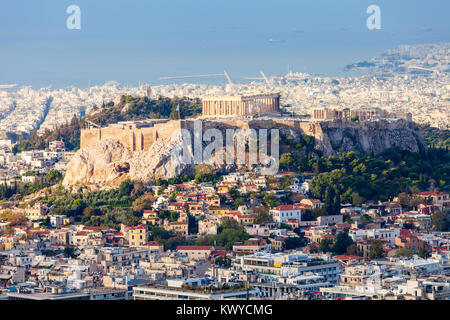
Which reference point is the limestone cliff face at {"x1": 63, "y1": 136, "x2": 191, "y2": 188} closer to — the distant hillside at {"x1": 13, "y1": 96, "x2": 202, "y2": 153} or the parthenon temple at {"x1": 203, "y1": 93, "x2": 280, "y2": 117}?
the parthenon temple at {"x1": 203, "y1": 93, "x2": 280, "y2": 117}

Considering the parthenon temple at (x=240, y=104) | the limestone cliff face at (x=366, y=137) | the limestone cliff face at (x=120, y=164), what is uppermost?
the parthenon temple at (x=240, y=104)

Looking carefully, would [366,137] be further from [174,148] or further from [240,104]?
[174,148]

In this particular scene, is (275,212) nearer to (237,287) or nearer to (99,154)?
(99,154)

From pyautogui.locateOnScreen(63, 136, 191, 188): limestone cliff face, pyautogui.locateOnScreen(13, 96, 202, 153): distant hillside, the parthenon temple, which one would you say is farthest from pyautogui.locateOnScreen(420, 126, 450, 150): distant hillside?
pyautogui.locateOnScreen(63, 136, 191, 188): limestone cliff face

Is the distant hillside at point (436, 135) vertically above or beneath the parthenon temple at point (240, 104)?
beneath

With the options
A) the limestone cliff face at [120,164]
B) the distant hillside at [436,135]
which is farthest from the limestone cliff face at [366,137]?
the distant hillside at [436,135]

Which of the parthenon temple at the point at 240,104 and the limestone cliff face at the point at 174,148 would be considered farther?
the parthenon temple at the point at 240,104

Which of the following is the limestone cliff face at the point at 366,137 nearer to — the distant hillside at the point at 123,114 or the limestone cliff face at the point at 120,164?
the limestone cliff face at the point at 120,164
